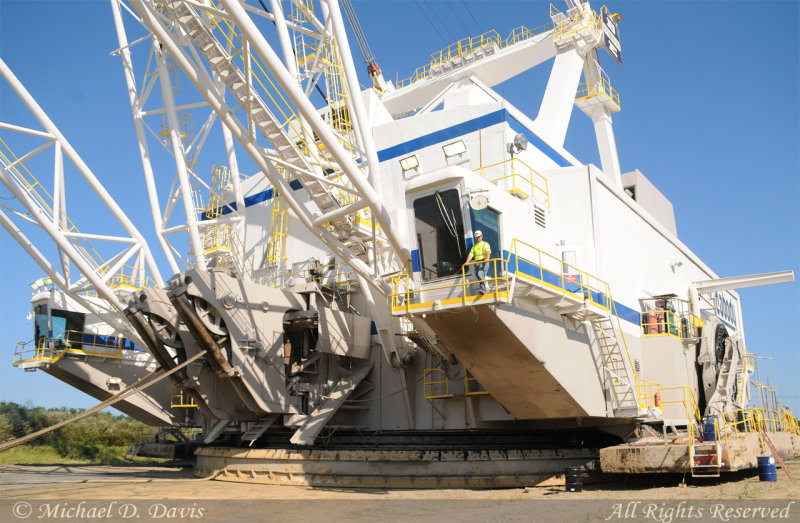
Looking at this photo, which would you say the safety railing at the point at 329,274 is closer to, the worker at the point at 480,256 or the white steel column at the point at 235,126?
the white steel column at the point at 235,126

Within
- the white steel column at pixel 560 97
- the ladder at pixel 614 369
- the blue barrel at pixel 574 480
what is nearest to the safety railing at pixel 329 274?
the ladder at pixel 614 369

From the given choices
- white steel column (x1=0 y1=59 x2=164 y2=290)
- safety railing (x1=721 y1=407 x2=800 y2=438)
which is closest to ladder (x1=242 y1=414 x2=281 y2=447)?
white steel column (x1=0 y1=59 x2=164 y2=290)

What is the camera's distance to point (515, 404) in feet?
48.0

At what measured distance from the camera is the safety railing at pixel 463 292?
11.8 meters

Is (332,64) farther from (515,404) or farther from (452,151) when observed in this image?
(515,404)

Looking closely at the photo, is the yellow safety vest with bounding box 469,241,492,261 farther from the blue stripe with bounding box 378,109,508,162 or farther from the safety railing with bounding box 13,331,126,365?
the safety railing with bounding box 13,331,126,365

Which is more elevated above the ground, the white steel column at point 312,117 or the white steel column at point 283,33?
the white steel column at point 283,33

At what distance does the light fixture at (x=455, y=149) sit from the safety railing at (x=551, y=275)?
11.2ft

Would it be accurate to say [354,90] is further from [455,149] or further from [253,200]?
[253,200]

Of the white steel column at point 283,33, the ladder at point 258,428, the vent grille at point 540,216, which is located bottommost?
the ladder at point 258,428

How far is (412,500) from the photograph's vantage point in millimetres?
13172

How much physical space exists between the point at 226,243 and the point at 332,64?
7899mm

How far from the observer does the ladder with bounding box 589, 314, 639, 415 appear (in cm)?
1495

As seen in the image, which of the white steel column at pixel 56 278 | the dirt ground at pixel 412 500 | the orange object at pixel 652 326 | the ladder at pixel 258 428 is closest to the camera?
the dirt ground at pixel 412 500
